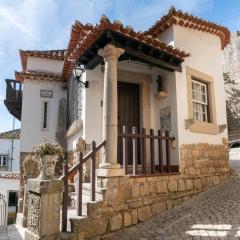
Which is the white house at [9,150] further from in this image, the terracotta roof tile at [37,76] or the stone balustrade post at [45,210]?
the stone balustrade post at [45,210]

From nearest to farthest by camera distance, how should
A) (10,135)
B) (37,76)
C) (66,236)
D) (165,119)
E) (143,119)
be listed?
(66,236), (165,119), (143,119), (37,76), (10,135)

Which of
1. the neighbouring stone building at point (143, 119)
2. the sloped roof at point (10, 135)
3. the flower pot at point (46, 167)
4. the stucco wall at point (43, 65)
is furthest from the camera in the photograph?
the sloped roof at point (10, 135)

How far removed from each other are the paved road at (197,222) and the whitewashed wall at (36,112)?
21.9ft

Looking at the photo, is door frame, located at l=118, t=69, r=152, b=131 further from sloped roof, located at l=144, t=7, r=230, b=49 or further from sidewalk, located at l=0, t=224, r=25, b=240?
sidewalk, located at l=0, t=224, r=25, b=240

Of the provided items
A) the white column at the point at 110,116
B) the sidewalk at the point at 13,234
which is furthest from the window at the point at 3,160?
the white column at the point at 110,116

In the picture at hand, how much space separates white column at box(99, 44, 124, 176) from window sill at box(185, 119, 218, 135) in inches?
94.0

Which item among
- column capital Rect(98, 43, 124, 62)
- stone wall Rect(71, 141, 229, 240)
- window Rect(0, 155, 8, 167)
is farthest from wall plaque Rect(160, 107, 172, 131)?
window Rect(0, 155, 8, 167)

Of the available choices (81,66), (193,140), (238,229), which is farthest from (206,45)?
(238,229)

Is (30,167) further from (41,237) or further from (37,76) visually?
(37,76)

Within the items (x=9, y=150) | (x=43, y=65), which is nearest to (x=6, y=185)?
(x=43, y=65)

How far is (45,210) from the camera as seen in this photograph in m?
4.16

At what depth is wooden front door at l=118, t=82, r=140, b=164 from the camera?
26.1 ft

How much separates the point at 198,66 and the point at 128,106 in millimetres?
2312

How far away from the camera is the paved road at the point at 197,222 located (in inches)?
184
